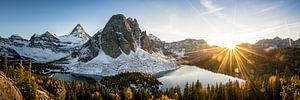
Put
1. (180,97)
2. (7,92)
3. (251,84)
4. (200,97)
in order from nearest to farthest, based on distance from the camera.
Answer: (7,92) < (200,97) < (180,97) < (251,84)

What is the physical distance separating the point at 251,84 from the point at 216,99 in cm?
3586

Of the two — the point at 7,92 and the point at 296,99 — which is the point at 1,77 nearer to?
the point at 7,92

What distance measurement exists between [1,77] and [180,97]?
414ft

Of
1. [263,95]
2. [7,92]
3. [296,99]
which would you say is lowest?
[263,95]

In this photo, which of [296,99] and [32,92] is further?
[296,99]

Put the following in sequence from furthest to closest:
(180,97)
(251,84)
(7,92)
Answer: (251,84), (180,97), (7,92)

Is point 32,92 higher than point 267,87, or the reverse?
point 32,92

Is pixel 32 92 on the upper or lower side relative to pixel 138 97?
upper

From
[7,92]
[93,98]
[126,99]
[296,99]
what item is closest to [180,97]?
[126,99]


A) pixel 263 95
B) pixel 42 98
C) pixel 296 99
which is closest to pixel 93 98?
pixel 263 95

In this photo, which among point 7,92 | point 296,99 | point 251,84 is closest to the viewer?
point 7,92

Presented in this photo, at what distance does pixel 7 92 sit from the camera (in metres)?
40.2

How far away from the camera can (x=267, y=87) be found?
16525cm

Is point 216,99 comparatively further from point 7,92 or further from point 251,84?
point 7,92
